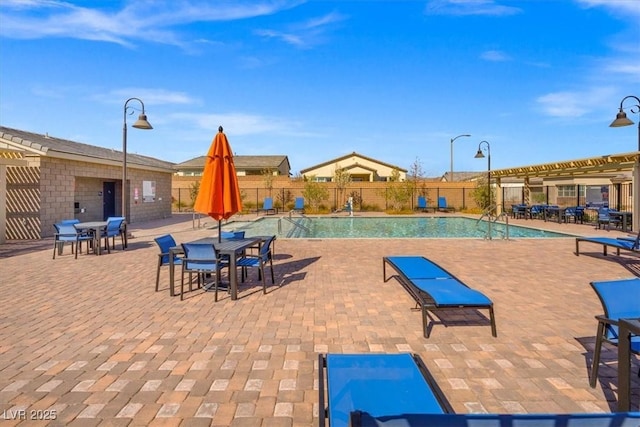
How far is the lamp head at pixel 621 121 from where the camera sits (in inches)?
460

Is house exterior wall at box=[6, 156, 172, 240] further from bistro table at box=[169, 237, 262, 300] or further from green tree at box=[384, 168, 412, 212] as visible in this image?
green tree at box=[384, 168, 412, 212]

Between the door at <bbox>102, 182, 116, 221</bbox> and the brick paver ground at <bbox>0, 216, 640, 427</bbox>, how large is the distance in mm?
11688

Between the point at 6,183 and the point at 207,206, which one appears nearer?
the point at 207,206

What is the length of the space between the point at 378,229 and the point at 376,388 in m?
15.8

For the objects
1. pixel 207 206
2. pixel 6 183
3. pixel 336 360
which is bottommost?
pixel 336 360

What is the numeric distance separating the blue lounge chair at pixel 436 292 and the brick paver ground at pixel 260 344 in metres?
0.30

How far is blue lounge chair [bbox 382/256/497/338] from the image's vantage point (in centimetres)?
402

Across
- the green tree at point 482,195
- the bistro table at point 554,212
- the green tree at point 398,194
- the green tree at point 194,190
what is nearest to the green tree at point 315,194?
the green tree at point 398,194

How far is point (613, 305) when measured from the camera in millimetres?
3109

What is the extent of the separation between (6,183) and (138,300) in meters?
11.0

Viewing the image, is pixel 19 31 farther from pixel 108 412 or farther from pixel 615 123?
pixel 615 123

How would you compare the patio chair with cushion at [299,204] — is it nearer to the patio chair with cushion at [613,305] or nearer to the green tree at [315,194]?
the green tree at [315,194]

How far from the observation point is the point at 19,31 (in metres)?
9.08

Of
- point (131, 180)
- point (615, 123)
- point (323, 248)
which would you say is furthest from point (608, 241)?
point (131, 180)
